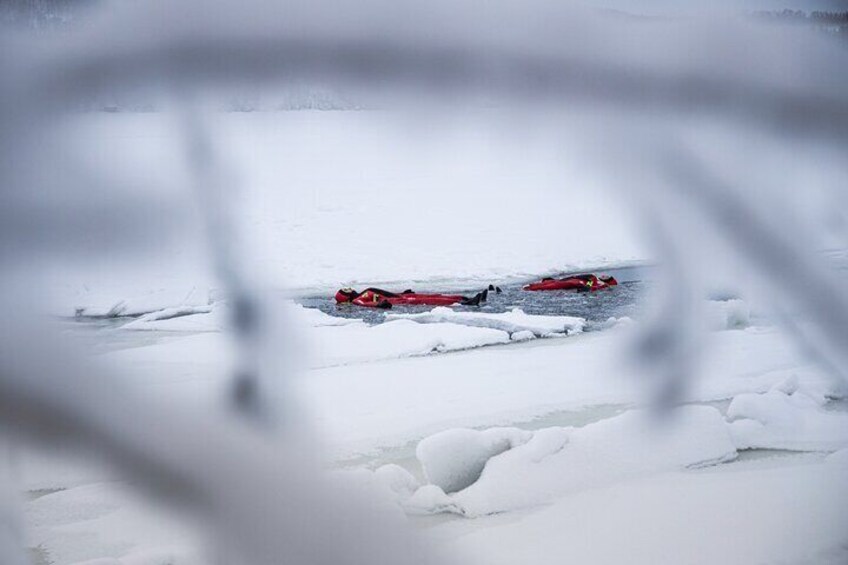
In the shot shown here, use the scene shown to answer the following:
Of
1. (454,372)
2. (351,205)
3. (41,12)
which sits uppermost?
(41,12)

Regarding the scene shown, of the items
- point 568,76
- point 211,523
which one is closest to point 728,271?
point 568,76

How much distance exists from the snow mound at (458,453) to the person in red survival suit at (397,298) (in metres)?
0.11

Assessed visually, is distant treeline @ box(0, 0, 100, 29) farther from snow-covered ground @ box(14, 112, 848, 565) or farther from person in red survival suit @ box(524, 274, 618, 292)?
person in red survival suit @ box(524, 274, 618, 292)

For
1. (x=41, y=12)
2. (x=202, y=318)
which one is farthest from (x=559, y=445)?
(x=41, y=12)

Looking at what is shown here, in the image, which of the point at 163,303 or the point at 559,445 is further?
the point at 559,445

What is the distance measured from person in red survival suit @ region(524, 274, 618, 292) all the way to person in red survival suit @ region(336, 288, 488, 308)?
0.17ft

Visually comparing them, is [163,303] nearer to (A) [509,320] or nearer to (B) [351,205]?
(B) [351,205]

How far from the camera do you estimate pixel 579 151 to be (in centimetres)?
58

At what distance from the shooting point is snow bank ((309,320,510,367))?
0.63m

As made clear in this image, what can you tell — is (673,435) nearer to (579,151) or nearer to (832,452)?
(832,452)

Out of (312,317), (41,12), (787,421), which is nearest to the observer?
(41,12)

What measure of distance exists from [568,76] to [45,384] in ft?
1.25

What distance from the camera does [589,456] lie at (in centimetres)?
71

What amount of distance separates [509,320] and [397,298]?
0.34ft
